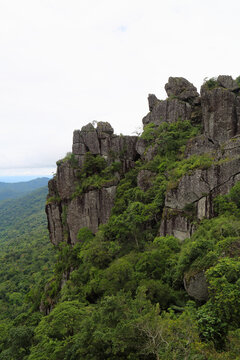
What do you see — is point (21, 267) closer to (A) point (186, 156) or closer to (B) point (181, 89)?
(A) point (186, 156)

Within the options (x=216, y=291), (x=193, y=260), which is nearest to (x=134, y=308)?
(x=216, y=291)

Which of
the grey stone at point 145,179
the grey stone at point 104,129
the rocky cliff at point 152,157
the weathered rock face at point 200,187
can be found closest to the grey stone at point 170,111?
the rocky cliff at point 152,157

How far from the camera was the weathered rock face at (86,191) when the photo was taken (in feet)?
97.8

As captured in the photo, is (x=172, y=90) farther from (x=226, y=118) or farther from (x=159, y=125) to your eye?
(x=226, y=118)

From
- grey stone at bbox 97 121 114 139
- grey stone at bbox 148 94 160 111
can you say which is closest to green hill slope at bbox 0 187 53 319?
grey stone at bbox 97 121 114 139

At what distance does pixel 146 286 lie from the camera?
11.7 meters

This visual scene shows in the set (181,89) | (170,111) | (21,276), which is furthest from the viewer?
(21,276)

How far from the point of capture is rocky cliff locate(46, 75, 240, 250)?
18.6 metres

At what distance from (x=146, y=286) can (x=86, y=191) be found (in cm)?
2049

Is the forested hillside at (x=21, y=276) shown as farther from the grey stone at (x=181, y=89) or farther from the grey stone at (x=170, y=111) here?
the grey stone at (x=181, y=89)

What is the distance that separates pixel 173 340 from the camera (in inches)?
260

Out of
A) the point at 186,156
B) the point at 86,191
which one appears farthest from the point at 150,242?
the point at 86,191

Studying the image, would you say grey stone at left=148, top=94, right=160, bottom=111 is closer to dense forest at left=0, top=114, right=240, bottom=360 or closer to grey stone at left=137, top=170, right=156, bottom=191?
dense forest at left=0, top=114, right=240, bottom=360

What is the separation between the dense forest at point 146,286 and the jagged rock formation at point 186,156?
3.14ft
